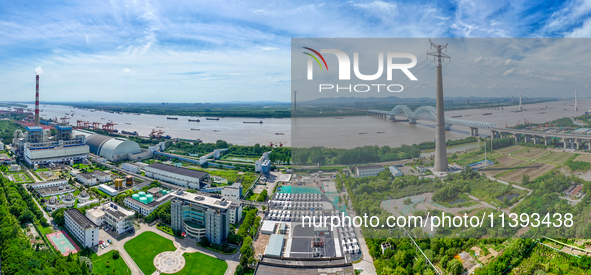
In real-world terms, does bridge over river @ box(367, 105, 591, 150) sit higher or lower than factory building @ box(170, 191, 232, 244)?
higher

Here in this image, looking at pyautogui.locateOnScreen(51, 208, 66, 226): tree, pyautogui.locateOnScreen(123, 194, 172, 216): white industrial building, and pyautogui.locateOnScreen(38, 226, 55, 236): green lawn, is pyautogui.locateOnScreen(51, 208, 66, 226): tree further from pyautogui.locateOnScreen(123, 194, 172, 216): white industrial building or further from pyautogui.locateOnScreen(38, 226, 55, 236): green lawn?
pyautogui.locateOnScreen(123, 194, 172, 216): white industrial building

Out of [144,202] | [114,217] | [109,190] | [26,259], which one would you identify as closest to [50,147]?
[109,190]

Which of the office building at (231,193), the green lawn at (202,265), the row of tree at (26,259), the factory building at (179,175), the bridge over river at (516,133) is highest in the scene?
the bridge over river at (516,133)

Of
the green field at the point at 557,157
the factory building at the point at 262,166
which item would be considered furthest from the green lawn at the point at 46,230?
the green field at the point at 557,157

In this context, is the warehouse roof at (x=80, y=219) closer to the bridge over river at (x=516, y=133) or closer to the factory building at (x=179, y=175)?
the factory building at (x=179, y=175)

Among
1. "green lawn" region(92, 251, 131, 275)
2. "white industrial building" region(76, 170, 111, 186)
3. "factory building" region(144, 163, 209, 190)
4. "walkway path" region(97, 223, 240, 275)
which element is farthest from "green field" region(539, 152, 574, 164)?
"white industrial building" region(76, 170, 111, 186)

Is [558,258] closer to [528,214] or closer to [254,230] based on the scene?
[528,214]
